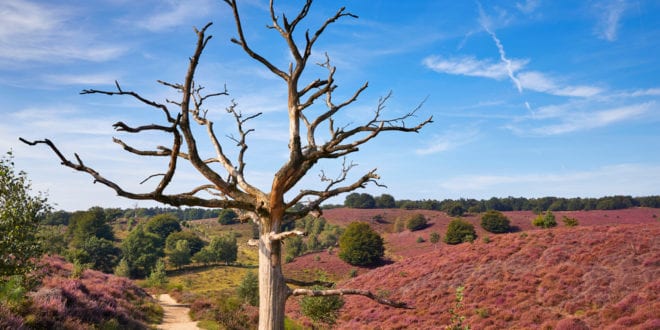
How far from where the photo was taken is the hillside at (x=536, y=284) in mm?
24328

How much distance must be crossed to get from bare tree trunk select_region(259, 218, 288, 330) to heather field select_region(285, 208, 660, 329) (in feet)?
80.5

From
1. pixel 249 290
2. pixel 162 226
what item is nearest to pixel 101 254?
pixel 162 226

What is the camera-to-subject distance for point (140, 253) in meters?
66.6

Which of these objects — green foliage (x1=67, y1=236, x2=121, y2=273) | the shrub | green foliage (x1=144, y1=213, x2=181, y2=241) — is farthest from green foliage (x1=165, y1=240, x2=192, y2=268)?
the shrub

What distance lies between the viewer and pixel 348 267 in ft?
206

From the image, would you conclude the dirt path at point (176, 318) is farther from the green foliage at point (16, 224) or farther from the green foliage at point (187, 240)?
the green foliage at point (187, 240)

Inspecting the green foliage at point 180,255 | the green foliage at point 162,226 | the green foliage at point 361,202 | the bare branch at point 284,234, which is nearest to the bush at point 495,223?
the green foliage at point 361,202

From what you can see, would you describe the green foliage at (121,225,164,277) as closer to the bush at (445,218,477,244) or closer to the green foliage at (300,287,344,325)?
the green foliage at (300,287,344,325)

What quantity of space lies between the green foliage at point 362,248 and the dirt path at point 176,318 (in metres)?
33.7

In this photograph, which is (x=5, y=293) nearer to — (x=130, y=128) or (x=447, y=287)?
(x=130, y=128)

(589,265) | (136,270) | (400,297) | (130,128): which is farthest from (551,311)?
(136,270)

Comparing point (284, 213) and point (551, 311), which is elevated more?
point (284, 213)

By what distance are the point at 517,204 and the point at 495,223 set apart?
65.9m

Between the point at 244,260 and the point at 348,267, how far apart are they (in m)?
28.6
